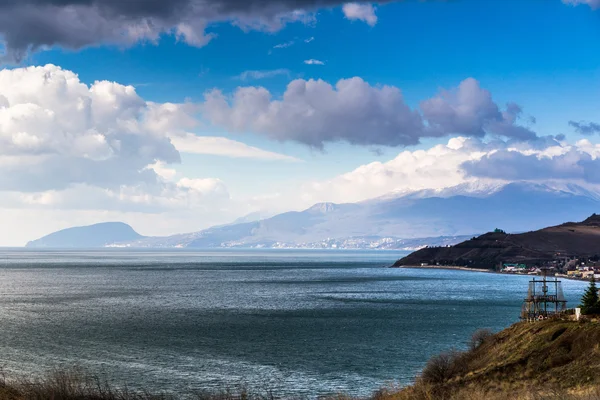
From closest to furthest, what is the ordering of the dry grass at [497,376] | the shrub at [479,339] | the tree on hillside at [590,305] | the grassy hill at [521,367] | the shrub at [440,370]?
the dry grass at [497,376], the grassy hill at [521,367], the shrub at [440,370], the tree on hillside at [590,305], the shrub at [479,339]

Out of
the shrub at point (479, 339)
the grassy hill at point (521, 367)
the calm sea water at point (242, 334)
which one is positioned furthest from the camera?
the shrub at point (479, 339)

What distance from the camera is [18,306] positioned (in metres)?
130

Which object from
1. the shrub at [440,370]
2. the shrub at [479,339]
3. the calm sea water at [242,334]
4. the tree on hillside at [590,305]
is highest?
the tree on hillside at [590,305]

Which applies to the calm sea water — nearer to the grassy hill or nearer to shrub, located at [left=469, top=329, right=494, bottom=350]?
shrub, located at [left=469, top=329, right=494, bottom=350]

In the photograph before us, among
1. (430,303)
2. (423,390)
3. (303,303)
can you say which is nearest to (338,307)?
(303,303)

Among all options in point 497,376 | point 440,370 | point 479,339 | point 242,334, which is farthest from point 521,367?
point 242,334

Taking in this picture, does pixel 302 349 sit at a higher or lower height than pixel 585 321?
lower

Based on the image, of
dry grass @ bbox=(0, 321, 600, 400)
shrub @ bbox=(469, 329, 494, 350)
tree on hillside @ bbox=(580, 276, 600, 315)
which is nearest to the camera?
dry grass @ bbox=(0, 321, 600, 400)

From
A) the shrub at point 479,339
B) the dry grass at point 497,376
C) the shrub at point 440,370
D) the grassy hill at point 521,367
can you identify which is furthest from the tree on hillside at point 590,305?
the shrub at point 440,370

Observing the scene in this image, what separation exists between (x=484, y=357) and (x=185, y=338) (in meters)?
42.3

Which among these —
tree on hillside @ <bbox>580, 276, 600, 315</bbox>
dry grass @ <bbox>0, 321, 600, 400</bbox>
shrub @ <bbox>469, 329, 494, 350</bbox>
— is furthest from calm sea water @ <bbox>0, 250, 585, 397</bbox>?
tree on hillside @ <bbox>580, 276, 600, 315</bbox>

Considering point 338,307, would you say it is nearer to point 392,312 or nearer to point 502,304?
point 392,312

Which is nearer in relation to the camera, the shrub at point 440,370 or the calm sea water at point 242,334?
the shrub at point 440,370

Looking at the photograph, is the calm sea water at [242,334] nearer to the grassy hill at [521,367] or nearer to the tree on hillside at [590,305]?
the grassy hill at [521,367]
